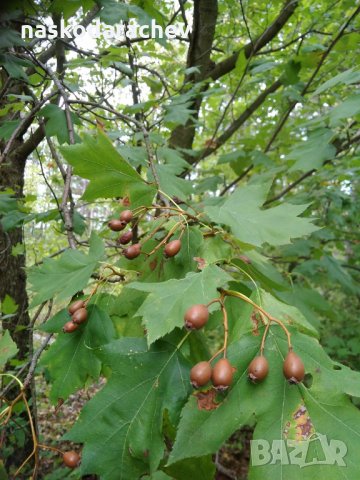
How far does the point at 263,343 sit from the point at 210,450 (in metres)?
0.26

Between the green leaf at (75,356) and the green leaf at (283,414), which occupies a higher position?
the green leaf at (283,414)

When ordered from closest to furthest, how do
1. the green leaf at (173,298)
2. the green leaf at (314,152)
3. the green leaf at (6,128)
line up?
the green leaf at (173,298) < the green leaf at (6,128) < the green leaf at (314,152)

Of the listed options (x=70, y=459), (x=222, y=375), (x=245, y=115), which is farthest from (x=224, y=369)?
(x=245, y=115)

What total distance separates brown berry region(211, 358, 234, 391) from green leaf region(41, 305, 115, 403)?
0.51 metres

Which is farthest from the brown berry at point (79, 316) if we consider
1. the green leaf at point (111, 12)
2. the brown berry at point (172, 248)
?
the green leaf at point (111, 12)

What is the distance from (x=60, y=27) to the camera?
7.57 ft

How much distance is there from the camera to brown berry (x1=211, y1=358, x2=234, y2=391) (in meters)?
0.81

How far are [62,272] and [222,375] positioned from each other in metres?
0.77

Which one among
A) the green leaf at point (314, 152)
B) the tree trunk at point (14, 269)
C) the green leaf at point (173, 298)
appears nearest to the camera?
the green leaf at point (173, 298)

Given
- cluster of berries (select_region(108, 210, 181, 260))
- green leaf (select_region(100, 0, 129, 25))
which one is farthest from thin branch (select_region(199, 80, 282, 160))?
cluster of berries (select_region(108, 210, 181, 260))

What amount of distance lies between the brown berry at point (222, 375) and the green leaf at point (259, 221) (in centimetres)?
40

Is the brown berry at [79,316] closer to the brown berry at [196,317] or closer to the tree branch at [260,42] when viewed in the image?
the brown berry at [196,317]

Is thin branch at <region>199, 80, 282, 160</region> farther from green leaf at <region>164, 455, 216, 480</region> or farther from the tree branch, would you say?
green leaf at <region>164, 455, 216, 480</region>

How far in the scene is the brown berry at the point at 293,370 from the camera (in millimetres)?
Result: 792
